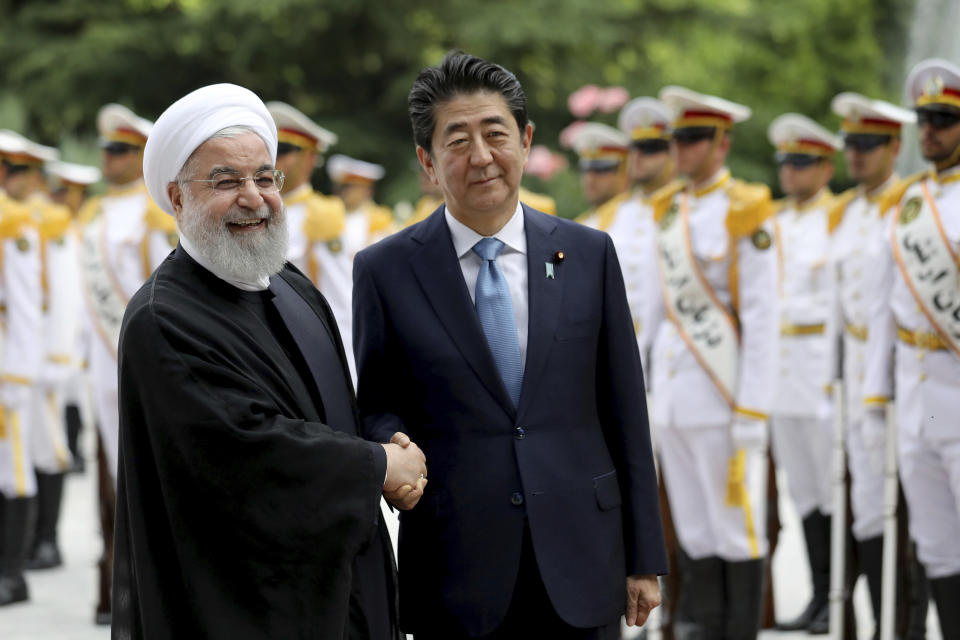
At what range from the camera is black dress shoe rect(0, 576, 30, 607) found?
8.11 metres

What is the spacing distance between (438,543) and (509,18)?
1799cm

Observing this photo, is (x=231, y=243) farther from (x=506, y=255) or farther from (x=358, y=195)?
(x=358, y=195)

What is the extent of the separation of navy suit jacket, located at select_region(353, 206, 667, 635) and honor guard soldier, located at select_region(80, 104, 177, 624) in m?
3.89

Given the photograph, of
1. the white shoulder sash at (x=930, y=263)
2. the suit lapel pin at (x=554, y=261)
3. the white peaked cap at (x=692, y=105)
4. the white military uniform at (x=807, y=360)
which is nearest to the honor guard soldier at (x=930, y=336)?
the white shoulder sash at (x=930, y=263)

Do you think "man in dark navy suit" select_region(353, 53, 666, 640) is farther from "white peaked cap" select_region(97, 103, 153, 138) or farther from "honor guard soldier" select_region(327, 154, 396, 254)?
"honor guard soldier" select_region(327, 154, 396, 254)

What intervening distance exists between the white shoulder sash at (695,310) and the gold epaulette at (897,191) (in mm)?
813

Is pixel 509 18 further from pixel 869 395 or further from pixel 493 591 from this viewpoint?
pixel 493 591

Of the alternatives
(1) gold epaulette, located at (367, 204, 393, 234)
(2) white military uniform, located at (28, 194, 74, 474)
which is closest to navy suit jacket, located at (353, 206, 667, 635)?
(2) white military uniform, located at (28, 194, 74, 474)

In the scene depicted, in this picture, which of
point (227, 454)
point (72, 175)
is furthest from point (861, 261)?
point (72, 175)

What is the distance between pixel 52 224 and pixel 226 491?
235 inches

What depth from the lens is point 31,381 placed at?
320 inches

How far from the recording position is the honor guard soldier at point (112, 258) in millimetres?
7500

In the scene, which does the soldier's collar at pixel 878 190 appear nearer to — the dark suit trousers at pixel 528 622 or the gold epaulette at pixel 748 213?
the gold epaulette at pixel 748 213

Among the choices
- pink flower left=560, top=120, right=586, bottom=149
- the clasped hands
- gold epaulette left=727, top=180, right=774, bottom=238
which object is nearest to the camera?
the clasped hands
